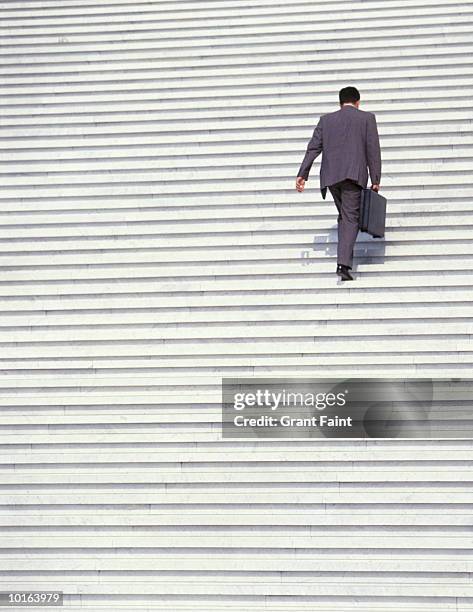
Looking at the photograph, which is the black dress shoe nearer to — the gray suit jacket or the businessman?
the businessman

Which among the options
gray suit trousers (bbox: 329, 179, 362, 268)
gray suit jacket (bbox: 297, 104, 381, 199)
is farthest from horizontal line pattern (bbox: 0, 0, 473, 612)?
gray suit jacket (bbox: 297, 104, 381, 199)

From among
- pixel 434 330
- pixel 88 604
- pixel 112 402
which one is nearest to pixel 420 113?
pixel 434 330

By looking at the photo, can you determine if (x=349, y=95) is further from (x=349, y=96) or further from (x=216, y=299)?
(x=216, y=299)

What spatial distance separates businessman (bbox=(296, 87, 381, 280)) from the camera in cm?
751

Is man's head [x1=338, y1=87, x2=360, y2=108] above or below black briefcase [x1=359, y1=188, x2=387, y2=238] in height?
above

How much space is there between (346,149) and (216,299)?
1337 mm

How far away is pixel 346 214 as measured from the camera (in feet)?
24.7

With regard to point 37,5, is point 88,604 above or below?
below

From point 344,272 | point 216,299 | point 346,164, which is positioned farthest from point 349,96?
point 216,299

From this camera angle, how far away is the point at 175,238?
8109 millimetres

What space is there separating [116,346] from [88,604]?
1.71 m

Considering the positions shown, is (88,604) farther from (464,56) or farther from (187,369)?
(464,56)

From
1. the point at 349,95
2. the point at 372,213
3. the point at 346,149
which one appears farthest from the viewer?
the point at 349,95

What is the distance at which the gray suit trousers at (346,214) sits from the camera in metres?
7.47
